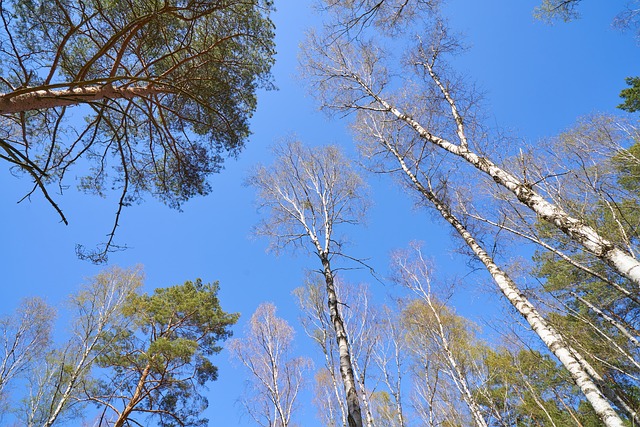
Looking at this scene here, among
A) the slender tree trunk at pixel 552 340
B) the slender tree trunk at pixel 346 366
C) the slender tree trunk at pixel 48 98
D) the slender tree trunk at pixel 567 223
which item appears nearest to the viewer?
the slender tree trunk at pixel 48 98

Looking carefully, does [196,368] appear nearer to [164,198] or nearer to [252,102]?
[164,198]

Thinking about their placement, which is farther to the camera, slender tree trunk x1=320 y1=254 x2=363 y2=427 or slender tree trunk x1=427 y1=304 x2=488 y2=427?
slender tree trunk x1=427 y1=304 x2=488 y2=427

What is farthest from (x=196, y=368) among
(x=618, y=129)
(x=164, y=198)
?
(x=618, y=129)

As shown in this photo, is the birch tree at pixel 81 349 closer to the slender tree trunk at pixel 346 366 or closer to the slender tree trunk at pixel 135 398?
the slender tree trunk at pixel 135 398

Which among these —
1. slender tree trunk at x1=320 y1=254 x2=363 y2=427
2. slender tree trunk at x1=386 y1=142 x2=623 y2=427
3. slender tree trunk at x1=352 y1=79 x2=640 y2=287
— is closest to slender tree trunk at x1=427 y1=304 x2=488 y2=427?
slender tree trunk at x1=386 y1=142 x2=623 y2=427

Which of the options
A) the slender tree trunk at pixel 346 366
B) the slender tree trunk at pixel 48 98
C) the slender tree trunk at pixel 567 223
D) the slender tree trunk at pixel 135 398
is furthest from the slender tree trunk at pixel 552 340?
the slender tree trunk at pixel 135 398

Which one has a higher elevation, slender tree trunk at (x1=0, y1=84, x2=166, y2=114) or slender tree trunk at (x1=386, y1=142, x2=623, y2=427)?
slender tree trunk at (x1=0, y1=84, x2=166, y2=114)

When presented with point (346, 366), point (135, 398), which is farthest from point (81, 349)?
point (346, 366)

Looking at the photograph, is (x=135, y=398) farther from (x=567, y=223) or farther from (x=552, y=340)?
(x=567, y=223)

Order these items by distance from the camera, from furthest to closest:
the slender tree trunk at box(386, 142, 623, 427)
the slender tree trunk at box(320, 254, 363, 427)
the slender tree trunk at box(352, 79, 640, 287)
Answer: the slender tree trunk at box(320, 254, 363, 427)
the slender tree trunk at box(352, 79, 640, 287)
the slender tree trunk at box(386, 142, 623, 427)

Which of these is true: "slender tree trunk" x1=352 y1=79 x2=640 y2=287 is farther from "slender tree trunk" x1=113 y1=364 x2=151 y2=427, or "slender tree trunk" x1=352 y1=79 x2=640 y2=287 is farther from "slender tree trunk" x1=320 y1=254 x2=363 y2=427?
"slender tree trunk" x1=113 y1=364 x2=151 y2=427

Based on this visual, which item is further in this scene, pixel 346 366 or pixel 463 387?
pixel 463 387

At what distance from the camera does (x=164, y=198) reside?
6.09 metres

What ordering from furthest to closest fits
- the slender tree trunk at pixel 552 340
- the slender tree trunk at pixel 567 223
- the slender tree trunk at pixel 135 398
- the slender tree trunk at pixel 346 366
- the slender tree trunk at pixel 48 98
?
the slender tree trunk at pixel 135 398, the slender tree trunk at pixel 346 366, the slender tree trunk at pixel 567 223, the slender tree trunk at pixel 552 340, the slender tree trunk at pixel 48 98
